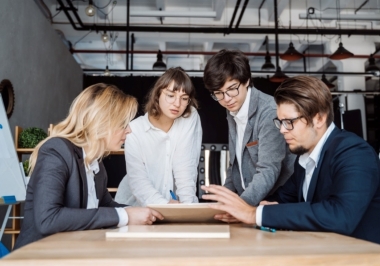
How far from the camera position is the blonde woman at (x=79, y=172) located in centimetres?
134

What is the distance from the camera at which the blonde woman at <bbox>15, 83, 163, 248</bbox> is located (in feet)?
4.40

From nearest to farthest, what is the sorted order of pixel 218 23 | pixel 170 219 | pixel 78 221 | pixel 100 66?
1. pixel 78 221
2. pixel 170 219
3. pixel 218 23
4. pixel 100 66

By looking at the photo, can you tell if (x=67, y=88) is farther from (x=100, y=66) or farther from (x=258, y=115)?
(x=258, y=115)

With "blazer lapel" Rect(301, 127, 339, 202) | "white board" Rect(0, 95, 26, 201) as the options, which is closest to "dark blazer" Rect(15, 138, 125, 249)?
"blazer lapel" Rect(301, 127, 339, 202)

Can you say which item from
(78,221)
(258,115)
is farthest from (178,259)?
(258,115)

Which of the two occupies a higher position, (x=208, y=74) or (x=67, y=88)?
(x=67, y=88)

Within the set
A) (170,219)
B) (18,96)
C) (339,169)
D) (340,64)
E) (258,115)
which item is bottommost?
(170,219)

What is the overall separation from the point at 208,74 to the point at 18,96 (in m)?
3.99

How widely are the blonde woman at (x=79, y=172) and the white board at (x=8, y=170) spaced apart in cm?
198

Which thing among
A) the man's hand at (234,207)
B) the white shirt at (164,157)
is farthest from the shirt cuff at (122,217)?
the white shirt at (164,157)

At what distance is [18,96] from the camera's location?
536 centimetres

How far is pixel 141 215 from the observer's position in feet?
4.81

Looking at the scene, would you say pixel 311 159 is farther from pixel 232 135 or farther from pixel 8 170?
pixel 8 170

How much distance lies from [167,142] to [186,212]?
0.97m
